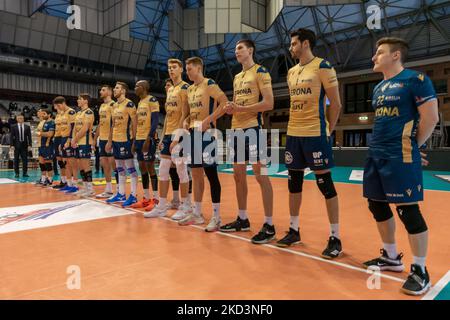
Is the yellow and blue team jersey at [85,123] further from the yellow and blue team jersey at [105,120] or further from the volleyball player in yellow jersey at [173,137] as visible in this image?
the volleyball player in yellow jersey at [173,137]

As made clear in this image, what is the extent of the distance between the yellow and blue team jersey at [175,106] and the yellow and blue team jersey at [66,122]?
13.3ft

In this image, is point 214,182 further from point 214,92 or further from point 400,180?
point 400,180

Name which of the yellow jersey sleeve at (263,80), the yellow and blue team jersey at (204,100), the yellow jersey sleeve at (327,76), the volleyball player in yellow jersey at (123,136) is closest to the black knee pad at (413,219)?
the yellow jersey sleeve at (327,76)

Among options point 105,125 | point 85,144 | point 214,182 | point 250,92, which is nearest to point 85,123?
point 85,144

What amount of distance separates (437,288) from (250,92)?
282cm

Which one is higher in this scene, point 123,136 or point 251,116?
point 251,116

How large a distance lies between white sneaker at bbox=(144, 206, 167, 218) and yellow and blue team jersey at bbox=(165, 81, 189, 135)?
50.8 inches

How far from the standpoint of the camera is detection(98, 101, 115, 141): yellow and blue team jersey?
715 centimetres

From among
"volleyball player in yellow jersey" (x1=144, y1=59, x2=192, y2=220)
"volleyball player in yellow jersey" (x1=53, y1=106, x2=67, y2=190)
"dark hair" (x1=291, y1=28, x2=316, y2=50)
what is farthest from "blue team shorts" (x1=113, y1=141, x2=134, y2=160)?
"dark hair" (x1=291, y1=28, x2=316, y2=50)

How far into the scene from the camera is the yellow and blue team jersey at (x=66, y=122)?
333 inches

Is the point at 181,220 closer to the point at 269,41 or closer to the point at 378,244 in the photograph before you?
the point at 378,244

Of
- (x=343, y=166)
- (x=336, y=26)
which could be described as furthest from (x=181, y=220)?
(x=336, y=26)

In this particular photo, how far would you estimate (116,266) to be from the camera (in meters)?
3.10

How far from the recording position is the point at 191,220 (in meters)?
4.91
